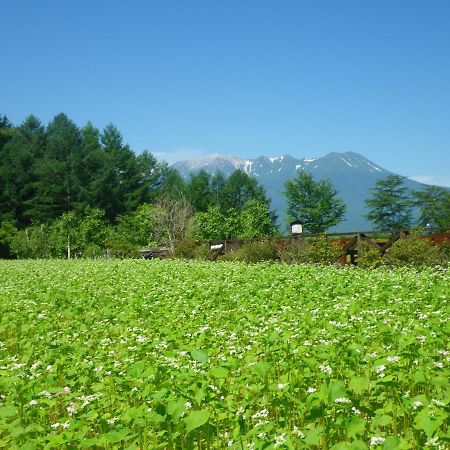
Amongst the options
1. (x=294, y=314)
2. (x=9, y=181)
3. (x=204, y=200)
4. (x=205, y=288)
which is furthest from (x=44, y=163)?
(x=294, y=314)

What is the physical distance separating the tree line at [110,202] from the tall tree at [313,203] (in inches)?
5.4

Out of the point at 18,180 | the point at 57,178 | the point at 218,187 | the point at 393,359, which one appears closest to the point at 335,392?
the point at 393,359

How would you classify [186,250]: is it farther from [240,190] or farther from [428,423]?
[240,190]

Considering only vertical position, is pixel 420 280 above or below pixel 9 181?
below

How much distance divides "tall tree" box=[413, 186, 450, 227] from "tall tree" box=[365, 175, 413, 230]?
1.66 metres

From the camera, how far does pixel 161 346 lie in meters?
6.77

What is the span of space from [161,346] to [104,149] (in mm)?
61978

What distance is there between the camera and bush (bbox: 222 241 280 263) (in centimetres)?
2456

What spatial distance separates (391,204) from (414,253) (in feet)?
175

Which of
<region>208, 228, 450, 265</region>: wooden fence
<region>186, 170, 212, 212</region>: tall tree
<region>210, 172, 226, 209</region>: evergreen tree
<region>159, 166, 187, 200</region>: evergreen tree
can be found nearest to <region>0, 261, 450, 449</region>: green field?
<region>208, 228, 450, 265</region>: wooden fence

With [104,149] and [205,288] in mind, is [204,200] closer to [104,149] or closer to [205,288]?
[104,149]

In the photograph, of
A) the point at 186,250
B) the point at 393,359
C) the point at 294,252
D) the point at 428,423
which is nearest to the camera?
the point at 428,423

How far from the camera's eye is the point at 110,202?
59.2m

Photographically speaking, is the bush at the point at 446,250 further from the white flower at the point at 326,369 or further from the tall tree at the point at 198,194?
the tall tree at the point at 198,194
